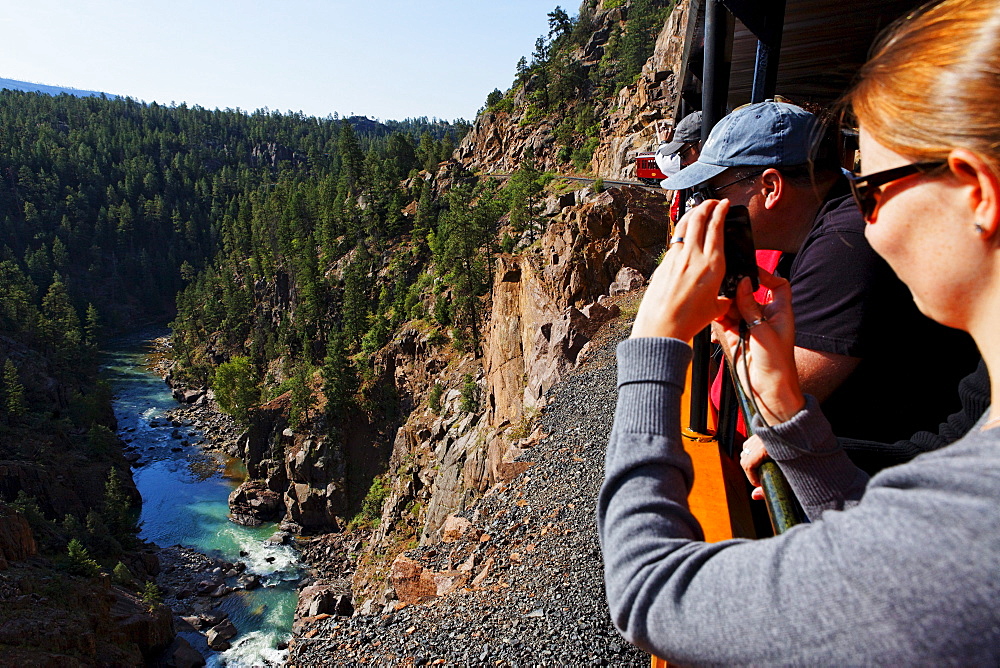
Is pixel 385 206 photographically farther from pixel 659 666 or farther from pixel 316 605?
pixel 659 666

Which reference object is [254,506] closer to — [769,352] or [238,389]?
[238,389]

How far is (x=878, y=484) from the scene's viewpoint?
875mm

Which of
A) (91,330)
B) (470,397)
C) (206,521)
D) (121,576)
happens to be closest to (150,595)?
(121,576)

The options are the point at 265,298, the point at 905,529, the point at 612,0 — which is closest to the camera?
the point at 905,529

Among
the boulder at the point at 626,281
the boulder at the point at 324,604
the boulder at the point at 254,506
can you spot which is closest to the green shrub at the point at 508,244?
the boulder at the point at 626,281

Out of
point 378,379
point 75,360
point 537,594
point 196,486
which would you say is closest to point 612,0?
point 378,379

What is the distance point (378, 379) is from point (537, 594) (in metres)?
35.5

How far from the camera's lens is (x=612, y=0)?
214ft

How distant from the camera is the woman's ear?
877 millimetres

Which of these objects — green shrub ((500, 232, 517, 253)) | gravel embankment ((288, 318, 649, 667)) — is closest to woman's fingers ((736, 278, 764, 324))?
gravel embankment ((288, 318, 649, 667))

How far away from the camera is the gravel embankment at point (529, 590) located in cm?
628

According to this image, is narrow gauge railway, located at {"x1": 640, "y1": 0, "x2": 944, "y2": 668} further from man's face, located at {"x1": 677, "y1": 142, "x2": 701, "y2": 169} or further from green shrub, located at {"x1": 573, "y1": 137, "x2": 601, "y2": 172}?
green shrub, located at {"x1": 573, "y1": 137, "x2": 601, "y2": 172}

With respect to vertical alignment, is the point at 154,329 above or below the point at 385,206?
below

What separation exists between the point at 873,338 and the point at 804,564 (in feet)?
4.09
